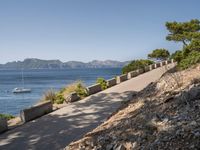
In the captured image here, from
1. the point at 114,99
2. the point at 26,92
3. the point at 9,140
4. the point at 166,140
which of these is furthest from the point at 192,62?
the point at 26,92

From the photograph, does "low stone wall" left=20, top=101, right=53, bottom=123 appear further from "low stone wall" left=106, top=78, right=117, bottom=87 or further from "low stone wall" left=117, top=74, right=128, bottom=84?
"low stone wall" left=117, top=74, right=128, bottom=84

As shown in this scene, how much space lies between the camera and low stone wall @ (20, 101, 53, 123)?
11.5 meters

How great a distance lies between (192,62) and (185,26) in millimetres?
24620

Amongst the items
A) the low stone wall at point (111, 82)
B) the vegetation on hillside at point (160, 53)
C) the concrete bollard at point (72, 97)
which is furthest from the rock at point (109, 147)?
the vegetation on hillside at point (160, 53)

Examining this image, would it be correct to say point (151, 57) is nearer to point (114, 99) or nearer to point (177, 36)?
point (177, 36)

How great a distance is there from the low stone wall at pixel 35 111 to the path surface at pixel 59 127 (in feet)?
1.24

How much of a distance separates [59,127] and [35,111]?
8.10 ft

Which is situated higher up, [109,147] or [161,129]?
[161,129]

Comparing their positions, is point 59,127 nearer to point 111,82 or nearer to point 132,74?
point 111,82

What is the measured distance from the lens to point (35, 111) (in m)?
12.1

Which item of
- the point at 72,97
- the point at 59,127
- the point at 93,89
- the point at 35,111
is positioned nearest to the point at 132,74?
the point at 93,89

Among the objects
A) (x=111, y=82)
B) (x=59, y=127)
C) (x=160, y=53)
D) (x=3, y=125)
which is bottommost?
(x=59, y=127)

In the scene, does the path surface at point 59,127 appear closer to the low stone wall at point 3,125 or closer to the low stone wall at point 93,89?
the low stone wall at point 3,125

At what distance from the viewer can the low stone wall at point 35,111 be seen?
11.5m
